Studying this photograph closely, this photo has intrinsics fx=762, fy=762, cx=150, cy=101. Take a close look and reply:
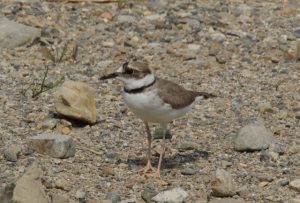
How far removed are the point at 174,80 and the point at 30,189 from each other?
3.08 m

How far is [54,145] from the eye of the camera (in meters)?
6.49

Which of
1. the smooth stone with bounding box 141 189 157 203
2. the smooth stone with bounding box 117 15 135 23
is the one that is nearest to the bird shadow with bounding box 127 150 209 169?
the smooth stone with bounding box 141 189 157 203

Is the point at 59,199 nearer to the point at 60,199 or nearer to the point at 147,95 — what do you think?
the point at 60,199

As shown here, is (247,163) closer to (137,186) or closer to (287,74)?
(137,186)

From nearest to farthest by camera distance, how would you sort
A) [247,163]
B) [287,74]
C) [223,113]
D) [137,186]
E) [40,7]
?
[137,186], [247,163], [223,113], [287,74], [40,7]

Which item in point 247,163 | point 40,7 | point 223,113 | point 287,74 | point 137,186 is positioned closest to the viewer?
point 137,186

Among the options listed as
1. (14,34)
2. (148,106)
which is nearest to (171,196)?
(148,106)

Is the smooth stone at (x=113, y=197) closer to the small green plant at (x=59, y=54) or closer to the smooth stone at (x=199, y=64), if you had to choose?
the small green plant at (x=59, y=54)

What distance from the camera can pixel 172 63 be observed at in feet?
28.7

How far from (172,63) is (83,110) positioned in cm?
191

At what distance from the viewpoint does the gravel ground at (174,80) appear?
6.39 m

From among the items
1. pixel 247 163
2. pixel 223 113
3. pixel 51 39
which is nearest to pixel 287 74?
pixel 223 113

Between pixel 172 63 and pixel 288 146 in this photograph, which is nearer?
pixel 288 146

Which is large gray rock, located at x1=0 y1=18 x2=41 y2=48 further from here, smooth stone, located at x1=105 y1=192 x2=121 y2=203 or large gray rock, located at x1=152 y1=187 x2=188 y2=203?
large gray rock, located at x1=152 y1=187 x2=188 y2=203
